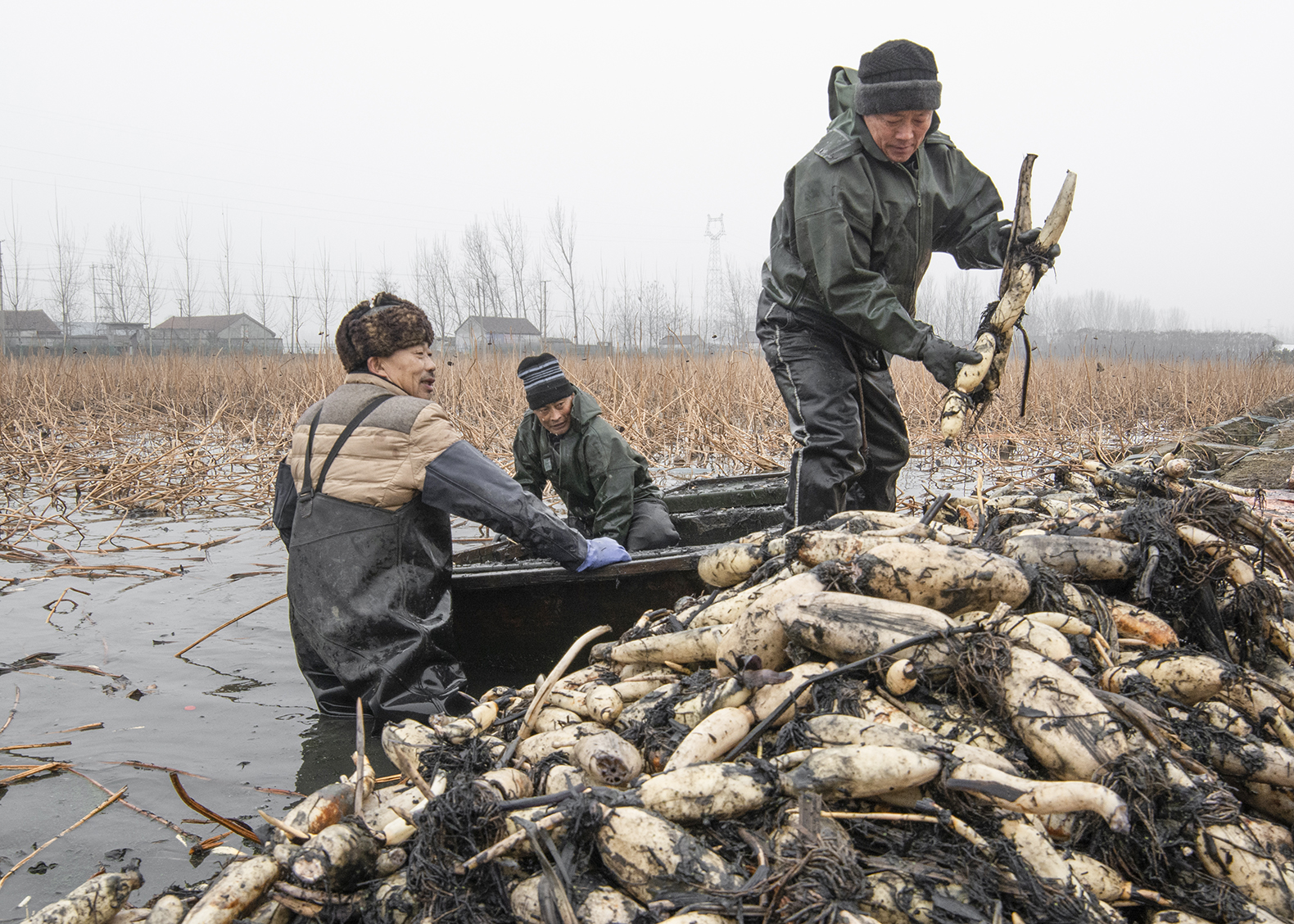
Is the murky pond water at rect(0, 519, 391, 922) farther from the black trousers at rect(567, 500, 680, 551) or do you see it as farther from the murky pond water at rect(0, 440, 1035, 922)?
the black trousers at rect(567, 500, 680, 551)

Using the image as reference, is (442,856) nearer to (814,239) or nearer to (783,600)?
(783,600)

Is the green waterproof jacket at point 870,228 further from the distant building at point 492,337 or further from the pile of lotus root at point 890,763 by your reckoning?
the distant building at point 492,337

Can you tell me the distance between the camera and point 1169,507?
2.12 meters

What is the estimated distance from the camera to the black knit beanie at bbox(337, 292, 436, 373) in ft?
9.48

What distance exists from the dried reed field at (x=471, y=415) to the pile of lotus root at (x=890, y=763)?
4.48 meters

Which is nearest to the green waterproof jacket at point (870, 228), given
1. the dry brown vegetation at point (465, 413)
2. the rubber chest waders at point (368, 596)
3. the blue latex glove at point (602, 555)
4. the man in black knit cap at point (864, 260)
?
the man in black knit cap at point (864, 260)

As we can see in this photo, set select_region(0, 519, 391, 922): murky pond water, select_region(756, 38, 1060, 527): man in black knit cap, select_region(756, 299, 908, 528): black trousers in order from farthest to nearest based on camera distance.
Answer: select_region(756, 299, 908, 528): black trousers → select_region(756, 38, 1060, 527): man in black knit cap → select_region(0, 519, 391, 922): murky pond water

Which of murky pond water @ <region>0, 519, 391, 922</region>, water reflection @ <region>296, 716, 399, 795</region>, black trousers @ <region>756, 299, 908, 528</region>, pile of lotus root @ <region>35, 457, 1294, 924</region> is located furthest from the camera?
black trousers @ <region>756, 299, 908, 528</region>

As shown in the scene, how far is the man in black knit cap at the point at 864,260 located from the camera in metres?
3.18

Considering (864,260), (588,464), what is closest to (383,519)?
(588,464)

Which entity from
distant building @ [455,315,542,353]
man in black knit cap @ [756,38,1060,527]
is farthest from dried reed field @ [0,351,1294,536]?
man in black knit cap @ [756,38,1060,527]

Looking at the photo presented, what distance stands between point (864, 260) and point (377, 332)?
1.94m

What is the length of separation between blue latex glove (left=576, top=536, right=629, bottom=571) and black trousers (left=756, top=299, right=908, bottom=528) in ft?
2.41

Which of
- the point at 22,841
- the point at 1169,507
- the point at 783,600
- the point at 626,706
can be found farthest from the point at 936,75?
the point at 22,841
